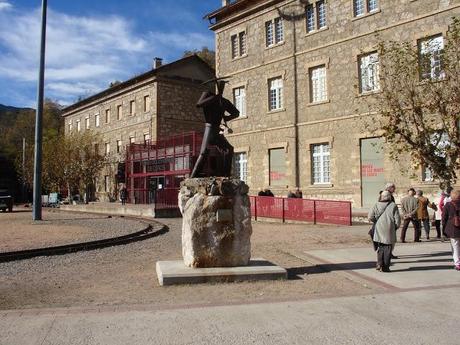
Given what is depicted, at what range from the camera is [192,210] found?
862 centimetres

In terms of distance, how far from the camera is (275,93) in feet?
94.7

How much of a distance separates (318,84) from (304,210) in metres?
8.92

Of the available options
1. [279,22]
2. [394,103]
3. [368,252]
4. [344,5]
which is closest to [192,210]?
Answer: [368,252]

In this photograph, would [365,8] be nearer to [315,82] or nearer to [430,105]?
[315,82]

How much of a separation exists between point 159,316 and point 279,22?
82.6 feet

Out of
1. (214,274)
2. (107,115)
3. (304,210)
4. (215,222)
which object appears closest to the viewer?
(214,274)

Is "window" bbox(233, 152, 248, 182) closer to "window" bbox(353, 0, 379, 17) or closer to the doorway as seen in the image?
the doorway

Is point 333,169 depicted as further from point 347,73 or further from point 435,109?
point 435,109

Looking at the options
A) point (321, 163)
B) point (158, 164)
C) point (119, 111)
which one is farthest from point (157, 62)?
point (321, 163)

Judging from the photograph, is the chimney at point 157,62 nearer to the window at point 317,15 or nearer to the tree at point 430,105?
the window at point 317,15

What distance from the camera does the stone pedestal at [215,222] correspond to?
8.60 metres

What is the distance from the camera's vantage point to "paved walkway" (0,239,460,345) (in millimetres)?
5105

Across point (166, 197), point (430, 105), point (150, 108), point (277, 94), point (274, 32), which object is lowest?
point (166, 197)

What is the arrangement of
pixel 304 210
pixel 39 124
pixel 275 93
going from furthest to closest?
pixel 275 93 → pixel 39 124 → pixel 304 210
